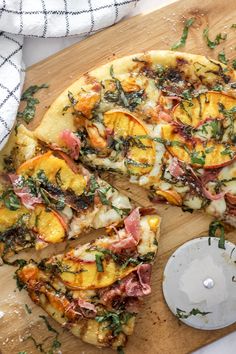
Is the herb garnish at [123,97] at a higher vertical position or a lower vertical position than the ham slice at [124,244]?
higher

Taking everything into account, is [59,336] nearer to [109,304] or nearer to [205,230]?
[109,304]

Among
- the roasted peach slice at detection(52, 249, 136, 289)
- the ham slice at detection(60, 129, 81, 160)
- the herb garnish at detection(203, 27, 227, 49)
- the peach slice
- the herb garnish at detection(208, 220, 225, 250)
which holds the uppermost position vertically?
the herb garnish at detection(203, 27, 227, 49)

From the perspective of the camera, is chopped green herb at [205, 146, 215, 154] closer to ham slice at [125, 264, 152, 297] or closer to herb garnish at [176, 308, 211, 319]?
ham slice at [125, 264, 152, 297]

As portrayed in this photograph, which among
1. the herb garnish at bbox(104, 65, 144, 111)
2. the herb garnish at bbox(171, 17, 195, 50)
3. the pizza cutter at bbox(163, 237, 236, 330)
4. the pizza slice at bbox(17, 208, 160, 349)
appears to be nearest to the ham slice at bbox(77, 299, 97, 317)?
the pizza slice at bbox(17, 208, 160, 349)

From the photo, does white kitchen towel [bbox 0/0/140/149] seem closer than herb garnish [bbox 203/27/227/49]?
Yes

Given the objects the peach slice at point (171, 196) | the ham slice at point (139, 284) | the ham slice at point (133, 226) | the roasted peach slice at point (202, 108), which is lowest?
the ham slice at point (139, 284)

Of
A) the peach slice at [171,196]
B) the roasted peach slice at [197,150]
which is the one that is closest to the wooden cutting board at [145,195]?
the peach slice at [171,196]

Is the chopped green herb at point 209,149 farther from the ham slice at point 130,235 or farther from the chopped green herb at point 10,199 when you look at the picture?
the chopped green herb at point 10,199
